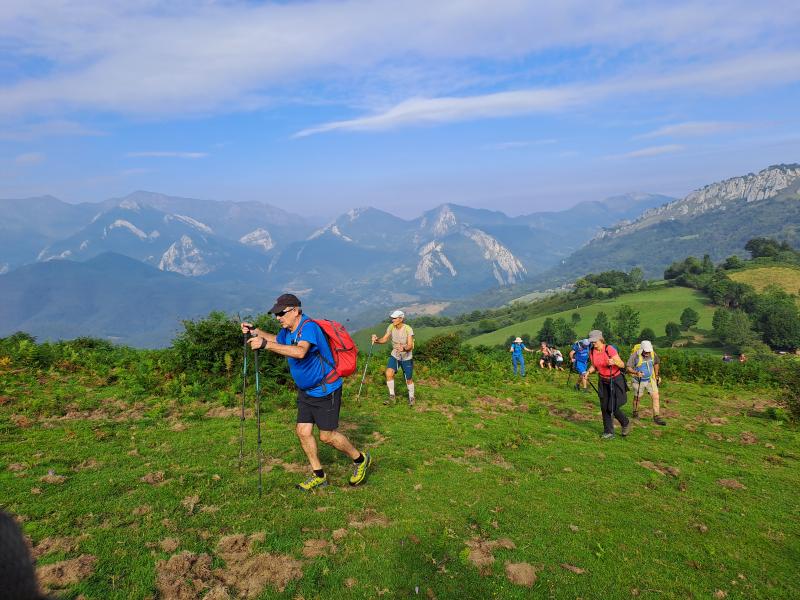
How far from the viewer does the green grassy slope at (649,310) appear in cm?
12312

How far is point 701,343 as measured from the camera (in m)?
107

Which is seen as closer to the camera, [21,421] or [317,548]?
[317,548]

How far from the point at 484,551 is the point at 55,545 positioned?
21.2 feet

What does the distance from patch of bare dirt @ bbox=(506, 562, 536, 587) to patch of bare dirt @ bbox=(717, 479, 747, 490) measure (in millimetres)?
6334

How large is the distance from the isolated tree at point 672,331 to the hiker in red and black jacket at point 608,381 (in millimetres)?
113212

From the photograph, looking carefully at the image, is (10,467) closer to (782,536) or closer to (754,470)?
(782,536)

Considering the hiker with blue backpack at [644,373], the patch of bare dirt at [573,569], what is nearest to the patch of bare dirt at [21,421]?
the patch of bare dirt at [573,569]

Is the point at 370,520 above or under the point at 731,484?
above

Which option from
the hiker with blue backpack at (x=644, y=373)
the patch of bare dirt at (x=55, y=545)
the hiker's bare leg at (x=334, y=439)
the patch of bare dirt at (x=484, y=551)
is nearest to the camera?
the patch of bare dirt at (x=55, y=545)

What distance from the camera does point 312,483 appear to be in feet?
27.6

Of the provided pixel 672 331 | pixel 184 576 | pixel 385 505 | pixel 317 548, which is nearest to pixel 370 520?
pixel 385 505

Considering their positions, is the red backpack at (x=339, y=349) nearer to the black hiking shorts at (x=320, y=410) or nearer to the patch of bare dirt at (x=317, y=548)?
the black hiking shorts at (x=320, y=410)

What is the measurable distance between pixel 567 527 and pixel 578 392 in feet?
43.8

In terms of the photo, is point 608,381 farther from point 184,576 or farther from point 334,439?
point 184,576
